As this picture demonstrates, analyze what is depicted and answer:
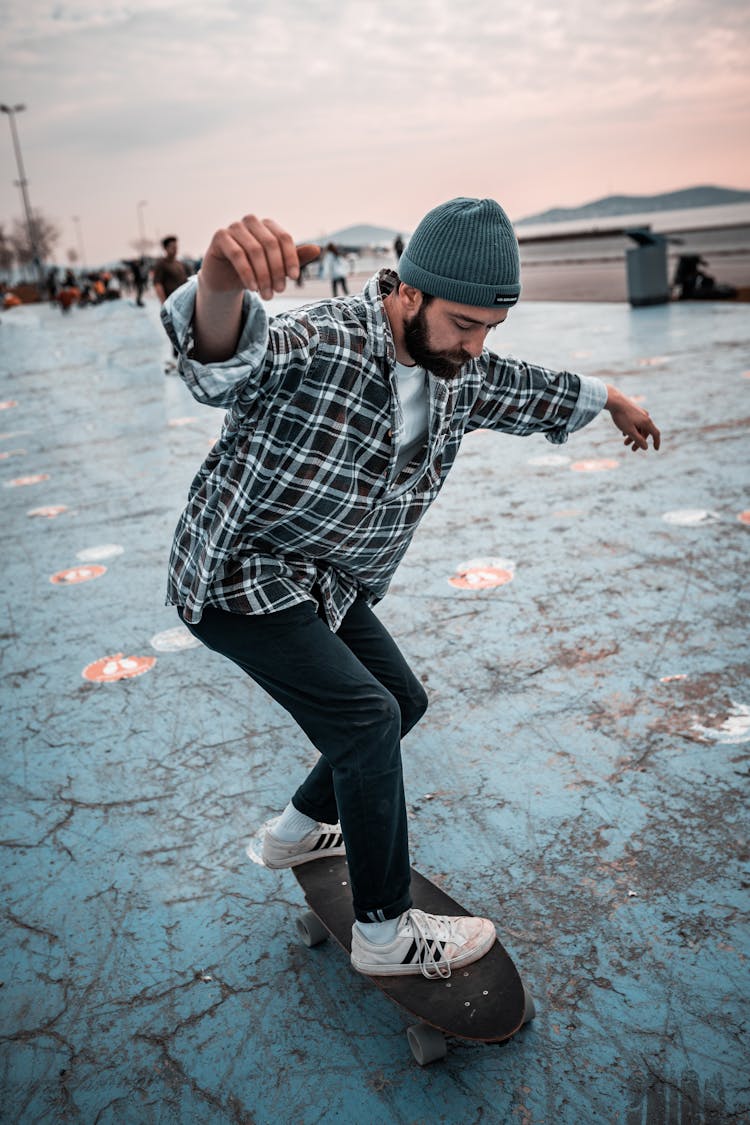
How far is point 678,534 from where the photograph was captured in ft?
13.2

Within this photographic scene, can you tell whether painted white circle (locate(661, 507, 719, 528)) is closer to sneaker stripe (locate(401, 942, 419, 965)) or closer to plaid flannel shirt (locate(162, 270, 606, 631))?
plaid flannel shirt (locate(162, 270, 606, 631))

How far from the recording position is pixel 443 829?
90.4 inches

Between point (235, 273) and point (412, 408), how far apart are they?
523 millimetres

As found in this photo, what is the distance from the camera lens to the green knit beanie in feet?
5.49

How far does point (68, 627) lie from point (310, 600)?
2.31m

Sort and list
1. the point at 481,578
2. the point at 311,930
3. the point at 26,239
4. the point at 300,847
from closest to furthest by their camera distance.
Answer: the point at 311,930 < the point at 300,847 < the point at 481,578 < the point at 26,239

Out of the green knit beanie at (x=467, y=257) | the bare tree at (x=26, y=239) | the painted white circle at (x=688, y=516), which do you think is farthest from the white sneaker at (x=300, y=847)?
the bare tree at (x=26, y=239)

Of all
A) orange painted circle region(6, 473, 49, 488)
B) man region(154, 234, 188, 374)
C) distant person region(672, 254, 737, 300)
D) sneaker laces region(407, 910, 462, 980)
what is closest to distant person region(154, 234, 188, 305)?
man region(154, 234, 188, 374)

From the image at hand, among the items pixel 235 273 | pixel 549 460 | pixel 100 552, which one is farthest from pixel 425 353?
pixel 549 460

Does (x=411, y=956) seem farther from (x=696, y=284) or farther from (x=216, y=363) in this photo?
(x=696, y=284)

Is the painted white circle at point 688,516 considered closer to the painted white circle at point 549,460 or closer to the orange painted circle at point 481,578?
the orange painted circle at point 481,578

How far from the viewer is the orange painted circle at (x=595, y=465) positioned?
5250mm

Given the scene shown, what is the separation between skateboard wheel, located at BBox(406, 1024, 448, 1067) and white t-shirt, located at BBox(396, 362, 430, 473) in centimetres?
113

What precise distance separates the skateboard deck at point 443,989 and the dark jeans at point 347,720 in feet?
0.49
